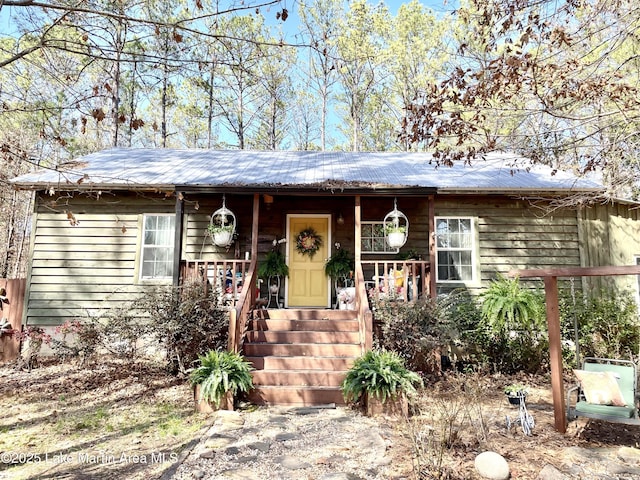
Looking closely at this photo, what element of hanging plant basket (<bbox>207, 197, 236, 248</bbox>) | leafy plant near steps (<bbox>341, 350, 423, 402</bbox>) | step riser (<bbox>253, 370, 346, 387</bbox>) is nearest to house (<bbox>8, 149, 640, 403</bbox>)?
hanging plant basket (<bbox>207, 197, 236, 248</bbox>)

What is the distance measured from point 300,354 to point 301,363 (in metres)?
0.25

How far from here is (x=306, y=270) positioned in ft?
27.7

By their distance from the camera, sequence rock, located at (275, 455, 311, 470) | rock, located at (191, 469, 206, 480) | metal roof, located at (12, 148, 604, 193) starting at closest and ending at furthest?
rock, located at (191, 469, 206, 480), rock, located at (275, 455, 311, 470), metal roof, located at (12, 148, 604, 193)

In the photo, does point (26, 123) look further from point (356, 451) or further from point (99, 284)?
point (356, 451)

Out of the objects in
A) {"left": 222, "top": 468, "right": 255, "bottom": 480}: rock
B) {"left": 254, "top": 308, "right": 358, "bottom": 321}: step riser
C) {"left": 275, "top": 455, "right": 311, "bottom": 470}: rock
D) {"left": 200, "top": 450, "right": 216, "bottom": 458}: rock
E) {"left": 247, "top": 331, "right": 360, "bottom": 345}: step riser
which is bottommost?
{"left": 222, "top": 468, "right": 255, "bottom": 480}: rock

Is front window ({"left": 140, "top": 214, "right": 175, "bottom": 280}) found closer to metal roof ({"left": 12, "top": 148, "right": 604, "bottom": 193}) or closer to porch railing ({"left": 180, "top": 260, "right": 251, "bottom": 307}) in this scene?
metal roof ({"left": 12, "top": 148, "right": 604, "bottom": 193})

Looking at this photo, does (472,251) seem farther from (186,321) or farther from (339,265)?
(186,321)

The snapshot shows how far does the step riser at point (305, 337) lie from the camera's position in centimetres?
609

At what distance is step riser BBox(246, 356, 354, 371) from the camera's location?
561 cm

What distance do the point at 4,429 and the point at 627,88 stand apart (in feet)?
26.6

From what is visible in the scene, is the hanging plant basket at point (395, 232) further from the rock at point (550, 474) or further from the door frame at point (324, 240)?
the rock at point (550, 474)

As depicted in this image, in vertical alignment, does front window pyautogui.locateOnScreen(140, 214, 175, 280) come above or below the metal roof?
below

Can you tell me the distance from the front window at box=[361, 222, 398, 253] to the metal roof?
106cm

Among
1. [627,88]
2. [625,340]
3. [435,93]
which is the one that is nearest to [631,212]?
[625,340]
